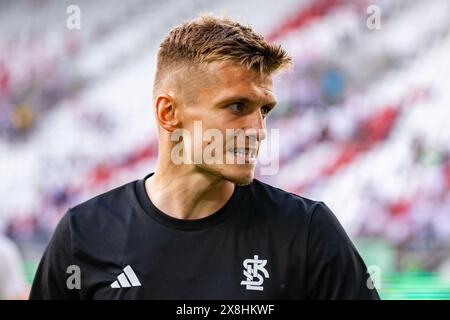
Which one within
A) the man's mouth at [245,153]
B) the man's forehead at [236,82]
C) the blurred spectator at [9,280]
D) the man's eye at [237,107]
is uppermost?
the man's forehead at [236,82]

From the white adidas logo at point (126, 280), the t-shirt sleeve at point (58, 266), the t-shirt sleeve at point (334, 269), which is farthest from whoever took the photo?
the t-shirt sleeve at point (58, 266)

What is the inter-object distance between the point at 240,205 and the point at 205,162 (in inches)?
6.4

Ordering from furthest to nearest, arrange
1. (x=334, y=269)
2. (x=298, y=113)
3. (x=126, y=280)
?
(x=298, y=113), (x=126, y=280), (x=334, y=269)

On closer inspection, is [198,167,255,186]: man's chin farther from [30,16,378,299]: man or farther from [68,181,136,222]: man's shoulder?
[68,181,136,222]: man's shoulder

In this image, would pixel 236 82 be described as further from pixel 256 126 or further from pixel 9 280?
pixel 9 280

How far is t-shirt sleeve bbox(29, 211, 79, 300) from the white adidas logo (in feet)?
0.53

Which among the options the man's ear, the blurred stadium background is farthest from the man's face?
the blurred stadium background

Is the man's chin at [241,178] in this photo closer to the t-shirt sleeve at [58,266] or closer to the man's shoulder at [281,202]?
the man's shoulder at [281,202]

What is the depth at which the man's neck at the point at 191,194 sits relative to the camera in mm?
1953

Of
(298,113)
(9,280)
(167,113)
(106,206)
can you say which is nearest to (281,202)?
(167,113)

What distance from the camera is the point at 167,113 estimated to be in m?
2.03

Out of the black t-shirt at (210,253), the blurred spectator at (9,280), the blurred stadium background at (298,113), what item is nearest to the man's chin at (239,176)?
the black t-shirt at (210,253)

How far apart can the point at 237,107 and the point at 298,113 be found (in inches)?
162
